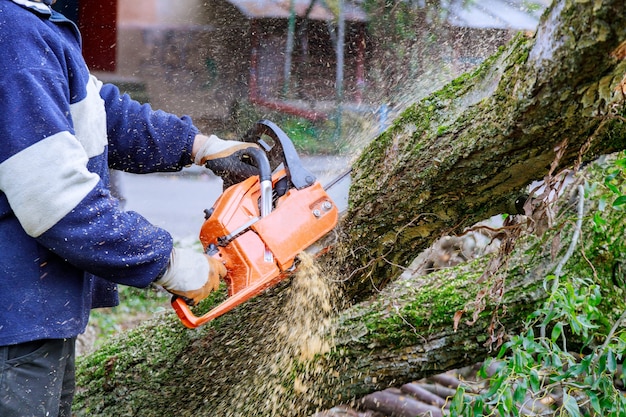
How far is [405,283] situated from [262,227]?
0.85 m

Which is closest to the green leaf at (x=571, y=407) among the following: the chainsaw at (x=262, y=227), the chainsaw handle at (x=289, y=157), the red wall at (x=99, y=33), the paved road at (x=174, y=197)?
the chainsaw at (x=262, y=227)

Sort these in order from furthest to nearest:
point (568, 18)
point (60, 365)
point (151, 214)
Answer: point (151, 214), point (60, 365), point (568, 18)

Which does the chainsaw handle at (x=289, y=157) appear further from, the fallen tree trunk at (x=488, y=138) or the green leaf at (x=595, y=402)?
the green leaf at (x=595, y=402)

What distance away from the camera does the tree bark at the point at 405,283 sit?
64.2 inches

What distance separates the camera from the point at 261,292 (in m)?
2.33

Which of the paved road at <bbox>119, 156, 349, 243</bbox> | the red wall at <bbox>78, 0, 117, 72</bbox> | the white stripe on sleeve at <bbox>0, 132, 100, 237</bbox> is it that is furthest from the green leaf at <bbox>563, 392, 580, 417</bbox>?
the red wall at <bbox>78, 0, 117, 72</bbox>

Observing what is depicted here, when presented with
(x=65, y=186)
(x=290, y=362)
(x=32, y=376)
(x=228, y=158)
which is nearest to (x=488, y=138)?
(x=228, y=158)

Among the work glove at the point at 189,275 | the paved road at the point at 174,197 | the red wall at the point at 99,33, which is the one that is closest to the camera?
the work glove at the point at 189,275

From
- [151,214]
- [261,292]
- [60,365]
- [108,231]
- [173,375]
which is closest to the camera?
[108,231]

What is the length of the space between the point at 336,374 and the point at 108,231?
3.89 ft

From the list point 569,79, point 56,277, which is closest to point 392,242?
point 569,79

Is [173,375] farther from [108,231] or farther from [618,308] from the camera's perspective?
[618,308]

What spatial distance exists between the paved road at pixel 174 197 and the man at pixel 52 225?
446 cm

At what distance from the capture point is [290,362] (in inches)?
98.0
